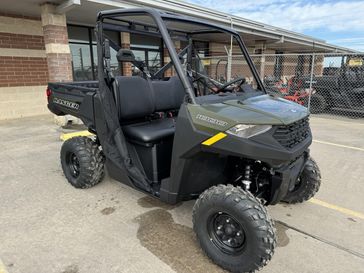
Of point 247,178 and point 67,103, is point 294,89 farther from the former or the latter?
point 247,178

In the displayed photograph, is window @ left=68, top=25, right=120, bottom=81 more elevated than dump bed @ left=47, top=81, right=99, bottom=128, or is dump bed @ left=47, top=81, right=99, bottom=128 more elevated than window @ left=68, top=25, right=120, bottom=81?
window @ left=68, top=25, right=120, bottom=81

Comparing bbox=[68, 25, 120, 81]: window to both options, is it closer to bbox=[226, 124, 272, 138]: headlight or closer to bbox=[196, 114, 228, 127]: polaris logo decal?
bbox=[196, 114, 228, 127]: polaris logo decal

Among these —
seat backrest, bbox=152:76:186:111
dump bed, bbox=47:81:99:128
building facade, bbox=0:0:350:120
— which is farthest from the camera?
building facade, bbox=0:0:350:120

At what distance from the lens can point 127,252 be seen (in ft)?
7.75

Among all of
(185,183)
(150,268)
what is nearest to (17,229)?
(150,268)

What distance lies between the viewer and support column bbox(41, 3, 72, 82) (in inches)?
264

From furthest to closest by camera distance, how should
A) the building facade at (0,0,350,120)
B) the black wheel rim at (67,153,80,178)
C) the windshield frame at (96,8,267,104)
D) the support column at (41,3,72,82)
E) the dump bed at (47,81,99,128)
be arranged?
the building facade at (0,0,350,120), the support column at (41,3,72,82), the black wheel rim at (67,153,80,178), the dump bed at (47,81,99,128), the windshield frame at (96,8,267,104)

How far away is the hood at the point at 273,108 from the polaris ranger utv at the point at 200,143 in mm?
10

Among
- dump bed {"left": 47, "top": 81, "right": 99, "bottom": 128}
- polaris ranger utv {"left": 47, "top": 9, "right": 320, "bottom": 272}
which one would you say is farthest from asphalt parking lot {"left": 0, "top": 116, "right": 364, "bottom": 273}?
dump bed {"left": 47, "top": 81, "right": 99, "bottom": 128}

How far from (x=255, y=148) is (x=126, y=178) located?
4.86ft

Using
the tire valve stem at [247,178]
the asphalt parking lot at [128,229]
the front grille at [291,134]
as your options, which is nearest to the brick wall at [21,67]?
the asphalt parking lot at [128,229]

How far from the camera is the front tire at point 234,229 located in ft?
6.54

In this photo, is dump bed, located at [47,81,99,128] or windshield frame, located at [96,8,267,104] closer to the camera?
windshield frame, located at [96,8,267,104]

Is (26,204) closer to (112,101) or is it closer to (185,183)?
(112,101)
